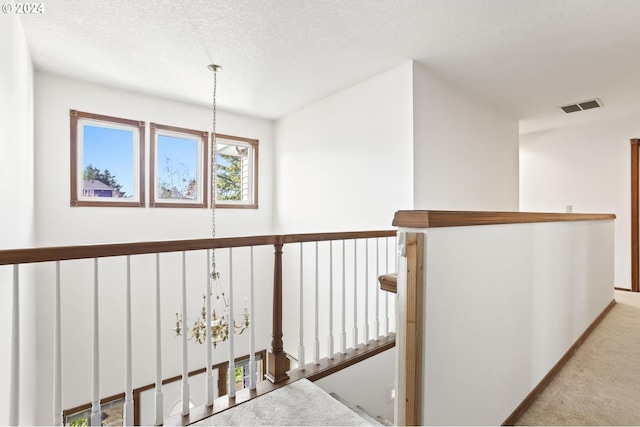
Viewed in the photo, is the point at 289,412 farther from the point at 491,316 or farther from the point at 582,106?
the point at 582,106

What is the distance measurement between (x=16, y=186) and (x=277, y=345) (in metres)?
2.21

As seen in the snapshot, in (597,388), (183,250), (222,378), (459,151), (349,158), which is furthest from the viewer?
(222,378)

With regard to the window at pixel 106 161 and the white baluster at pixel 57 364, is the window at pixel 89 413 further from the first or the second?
the white baluster at pixel 57 364

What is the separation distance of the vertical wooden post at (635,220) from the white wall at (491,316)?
3571mm

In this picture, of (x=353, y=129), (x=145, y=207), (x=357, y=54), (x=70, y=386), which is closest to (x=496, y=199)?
(x=353, y=129)

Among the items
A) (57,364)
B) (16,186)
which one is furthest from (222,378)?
(57,364)

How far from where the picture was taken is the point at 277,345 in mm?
1921

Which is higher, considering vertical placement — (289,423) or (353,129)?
(353,129)

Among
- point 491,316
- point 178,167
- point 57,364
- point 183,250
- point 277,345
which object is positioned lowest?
point 277,345

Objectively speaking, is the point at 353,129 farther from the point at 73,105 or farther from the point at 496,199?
the point at 73,105

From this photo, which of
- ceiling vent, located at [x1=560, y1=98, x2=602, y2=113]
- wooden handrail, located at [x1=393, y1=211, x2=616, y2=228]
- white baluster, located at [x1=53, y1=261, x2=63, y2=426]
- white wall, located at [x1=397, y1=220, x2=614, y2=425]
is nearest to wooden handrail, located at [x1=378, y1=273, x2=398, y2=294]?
white wall, located at [x1=397, y1=220, x2=614, y2=425]

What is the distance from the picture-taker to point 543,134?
5.36m

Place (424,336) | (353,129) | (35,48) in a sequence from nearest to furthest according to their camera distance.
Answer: (424,336) < (35,48) < (353,129)

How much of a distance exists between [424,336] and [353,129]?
2920 mm
